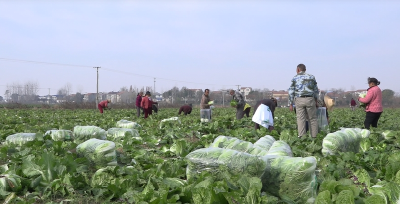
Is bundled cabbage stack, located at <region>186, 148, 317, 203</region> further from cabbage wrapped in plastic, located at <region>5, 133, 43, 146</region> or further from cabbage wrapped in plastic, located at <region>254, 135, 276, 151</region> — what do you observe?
cabbage wrapped in plastic, located at <region>5, 133, 43, 146</region>

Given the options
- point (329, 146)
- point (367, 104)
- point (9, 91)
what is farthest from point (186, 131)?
point (9, 91)

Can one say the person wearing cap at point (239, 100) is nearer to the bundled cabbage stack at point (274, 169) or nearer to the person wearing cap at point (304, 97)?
the person wearing cap at point (304, 97)

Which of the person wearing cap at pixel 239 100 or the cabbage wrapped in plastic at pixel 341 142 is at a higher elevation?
the person wearing cap at pixel 239 100

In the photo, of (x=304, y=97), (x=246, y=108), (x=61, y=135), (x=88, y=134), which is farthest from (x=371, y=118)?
(x=61, y=135)

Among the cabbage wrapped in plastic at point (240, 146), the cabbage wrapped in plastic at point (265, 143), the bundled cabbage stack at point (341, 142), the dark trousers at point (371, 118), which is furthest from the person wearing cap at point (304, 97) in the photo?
the cabbage wrapped in plastic at point (240, 146)

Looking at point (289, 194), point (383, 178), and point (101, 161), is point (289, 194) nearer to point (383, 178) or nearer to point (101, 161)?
point (383, 178)

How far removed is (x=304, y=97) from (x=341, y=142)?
86.2 inches

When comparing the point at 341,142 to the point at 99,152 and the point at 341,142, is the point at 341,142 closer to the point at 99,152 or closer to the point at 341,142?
the point at 341,142

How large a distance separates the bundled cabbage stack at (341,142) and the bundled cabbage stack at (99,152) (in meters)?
3.29

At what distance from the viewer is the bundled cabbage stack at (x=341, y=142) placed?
5496 millimetres

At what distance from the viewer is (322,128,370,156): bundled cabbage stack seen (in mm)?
5496

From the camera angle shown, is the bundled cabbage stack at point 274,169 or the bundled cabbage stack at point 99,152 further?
the bundled cabbage stack at point 99,152

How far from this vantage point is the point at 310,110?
25.0 feet

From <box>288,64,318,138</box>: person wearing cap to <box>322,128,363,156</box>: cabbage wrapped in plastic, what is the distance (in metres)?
1.47
